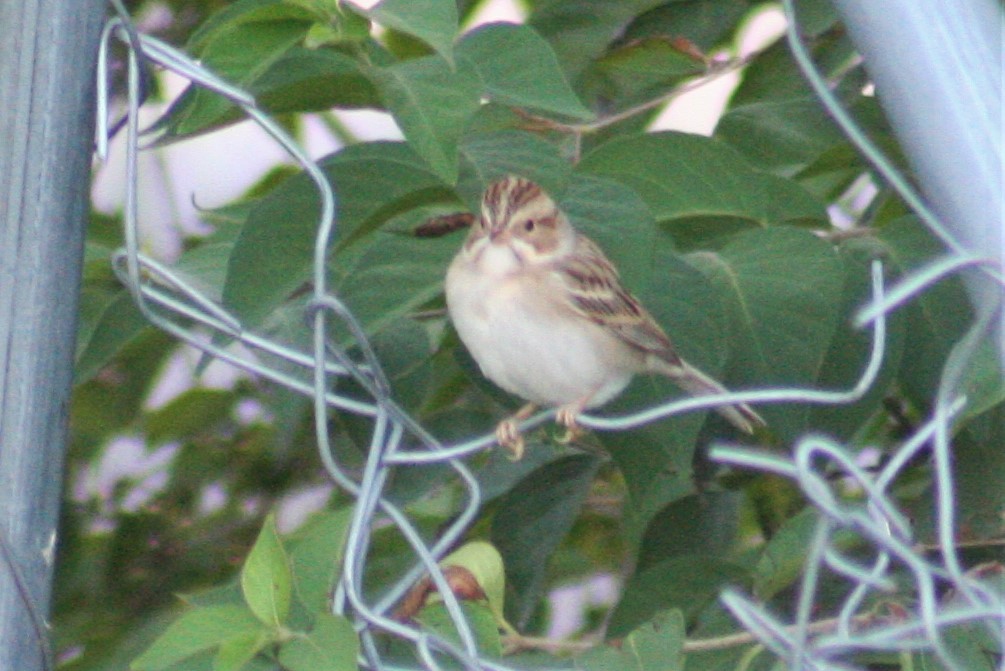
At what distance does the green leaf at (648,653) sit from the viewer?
117 cm

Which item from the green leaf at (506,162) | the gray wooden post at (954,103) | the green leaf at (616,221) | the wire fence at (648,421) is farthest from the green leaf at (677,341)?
the gray wooden post at (954,103)

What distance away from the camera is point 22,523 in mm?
1065

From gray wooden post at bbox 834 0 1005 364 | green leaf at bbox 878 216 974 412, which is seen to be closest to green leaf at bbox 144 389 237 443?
green leaf at bbox 878 216 974 412

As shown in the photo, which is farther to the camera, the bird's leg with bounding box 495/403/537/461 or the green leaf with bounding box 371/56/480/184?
the bird's leg with bounding box 495/403/537/461

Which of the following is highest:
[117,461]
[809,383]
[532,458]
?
[809,383]

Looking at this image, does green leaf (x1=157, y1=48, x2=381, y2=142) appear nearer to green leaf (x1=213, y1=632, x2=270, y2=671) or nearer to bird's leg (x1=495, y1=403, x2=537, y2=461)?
bird's leg (x1=495, y1=403, x2=537, y2=461)

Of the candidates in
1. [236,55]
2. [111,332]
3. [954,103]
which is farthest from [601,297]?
[954,103]

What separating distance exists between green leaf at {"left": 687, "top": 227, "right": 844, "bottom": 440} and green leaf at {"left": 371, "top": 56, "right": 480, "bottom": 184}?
0.33 m

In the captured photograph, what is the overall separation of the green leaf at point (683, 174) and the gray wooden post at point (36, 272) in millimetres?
596

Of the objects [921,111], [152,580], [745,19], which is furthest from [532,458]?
[921,111]

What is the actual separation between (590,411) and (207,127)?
697 mm

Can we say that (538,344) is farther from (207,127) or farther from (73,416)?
(73,416)

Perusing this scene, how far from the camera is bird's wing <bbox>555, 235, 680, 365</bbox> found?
1.80 meters

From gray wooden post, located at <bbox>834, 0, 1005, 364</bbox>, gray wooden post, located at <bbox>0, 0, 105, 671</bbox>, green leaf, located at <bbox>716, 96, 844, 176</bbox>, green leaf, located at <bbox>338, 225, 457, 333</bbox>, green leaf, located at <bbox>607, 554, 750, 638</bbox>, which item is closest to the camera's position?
gray wooden post, located at <bbox>834, 0, 1005, 364</bbox>
